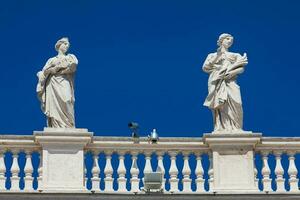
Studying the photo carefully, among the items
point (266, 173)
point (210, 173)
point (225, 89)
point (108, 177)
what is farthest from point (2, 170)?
point (266, 173)

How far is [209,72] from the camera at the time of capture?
88.4 ft

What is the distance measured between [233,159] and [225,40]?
2898 millimetres

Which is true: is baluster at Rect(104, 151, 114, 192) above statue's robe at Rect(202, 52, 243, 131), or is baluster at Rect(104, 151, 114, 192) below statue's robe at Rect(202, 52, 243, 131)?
below

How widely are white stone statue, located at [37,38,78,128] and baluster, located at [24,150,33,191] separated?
2.80ft

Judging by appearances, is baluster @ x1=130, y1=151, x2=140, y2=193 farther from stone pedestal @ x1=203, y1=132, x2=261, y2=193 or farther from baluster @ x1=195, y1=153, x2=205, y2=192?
stone pedestal @ x1=203, y1=132, x2=261, y2=193

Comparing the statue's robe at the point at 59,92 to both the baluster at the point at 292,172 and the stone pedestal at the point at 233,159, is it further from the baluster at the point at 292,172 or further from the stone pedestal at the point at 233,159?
the baluster at the point at 292,172

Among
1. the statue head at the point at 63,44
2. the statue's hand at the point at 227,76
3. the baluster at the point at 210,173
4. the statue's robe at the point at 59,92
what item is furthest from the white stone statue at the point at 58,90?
the statue's hand at the point at 227,76

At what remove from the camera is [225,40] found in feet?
89.1

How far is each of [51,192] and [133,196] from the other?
181 centimetres

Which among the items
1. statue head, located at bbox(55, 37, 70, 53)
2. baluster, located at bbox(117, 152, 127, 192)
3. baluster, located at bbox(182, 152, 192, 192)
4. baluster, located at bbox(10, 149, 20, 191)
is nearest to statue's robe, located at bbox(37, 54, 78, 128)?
statue head, located at bbox(55, 37, 70, 53)

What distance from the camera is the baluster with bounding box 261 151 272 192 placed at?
26.1 meters

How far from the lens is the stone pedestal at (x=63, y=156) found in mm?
25578

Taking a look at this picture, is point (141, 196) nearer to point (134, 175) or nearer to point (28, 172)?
point (134, 175)

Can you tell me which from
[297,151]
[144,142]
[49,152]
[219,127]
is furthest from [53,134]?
[297,151]
